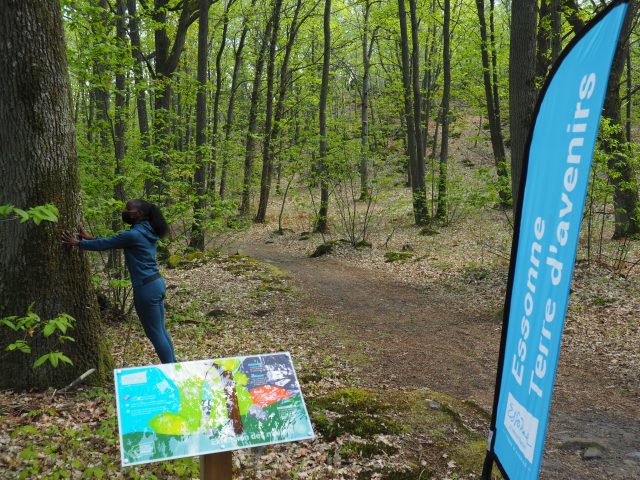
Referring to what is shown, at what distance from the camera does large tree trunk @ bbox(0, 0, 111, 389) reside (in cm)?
427

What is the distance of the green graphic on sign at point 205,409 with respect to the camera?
260 centimetres

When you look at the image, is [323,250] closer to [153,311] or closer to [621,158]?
[621,158]

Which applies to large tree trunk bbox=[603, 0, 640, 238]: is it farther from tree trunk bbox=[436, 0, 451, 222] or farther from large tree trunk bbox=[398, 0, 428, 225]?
large tree trunk bbox=[398, 0, 428, 225]

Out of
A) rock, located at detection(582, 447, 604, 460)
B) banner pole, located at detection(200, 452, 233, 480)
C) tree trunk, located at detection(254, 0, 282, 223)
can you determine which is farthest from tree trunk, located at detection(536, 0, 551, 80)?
tree trunk, located at detection(254, 0, 282, 223)

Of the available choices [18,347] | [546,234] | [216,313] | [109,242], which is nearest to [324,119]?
[216,313]

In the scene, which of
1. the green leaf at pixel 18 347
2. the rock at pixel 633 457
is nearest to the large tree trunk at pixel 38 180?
the green leaf at pixel 18 347

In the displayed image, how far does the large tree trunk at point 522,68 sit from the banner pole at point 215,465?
700 cm

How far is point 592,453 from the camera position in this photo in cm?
464

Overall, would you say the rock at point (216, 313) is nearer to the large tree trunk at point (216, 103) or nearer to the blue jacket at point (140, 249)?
the blue jacket at point (140, 249)

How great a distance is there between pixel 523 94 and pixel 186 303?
6.94m

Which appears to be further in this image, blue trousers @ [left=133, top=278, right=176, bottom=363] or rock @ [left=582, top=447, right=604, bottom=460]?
blue trousers @ [left=133, top=278, right=176, bottom=363]

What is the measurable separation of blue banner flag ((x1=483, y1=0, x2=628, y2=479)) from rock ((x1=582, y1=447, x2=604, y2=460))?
2666 millimetres

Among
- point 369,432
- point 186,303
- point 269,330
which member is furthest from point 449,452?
point 186,303

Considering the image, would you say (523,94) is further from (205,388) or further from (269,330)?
(205,388)
